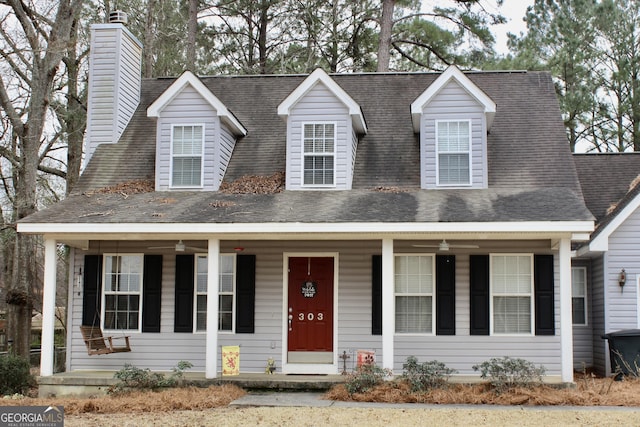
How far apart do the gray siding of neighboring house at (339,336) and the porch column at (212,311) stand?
1.17 metres

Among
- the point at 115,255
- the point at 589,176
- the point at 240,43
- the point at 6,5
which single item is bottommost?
the point at 115,255

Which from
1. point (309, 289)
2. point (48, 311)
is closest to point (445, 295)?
point (309, 289)

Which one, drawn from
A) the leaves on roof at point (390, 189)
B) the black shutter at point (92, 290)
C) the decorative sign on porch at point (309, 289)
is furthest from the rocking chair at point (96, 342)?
the leaves on roof at point (390, 189)

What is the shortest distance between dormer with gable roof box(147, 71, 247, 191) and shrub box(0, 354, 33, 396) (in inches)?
163

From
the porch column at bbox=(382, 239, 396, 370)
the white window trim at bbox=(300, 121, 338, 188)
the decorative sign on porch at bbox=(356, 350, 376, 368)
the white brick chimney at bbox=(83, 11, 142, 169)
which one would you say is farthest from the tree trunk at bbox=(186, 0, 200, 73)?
the decorative sign on porch at bbox=(356, 350, 376, 368)

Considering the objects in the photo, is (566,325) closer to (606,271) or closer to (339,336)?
(606,271)

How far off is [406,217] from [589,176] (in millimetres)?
6832

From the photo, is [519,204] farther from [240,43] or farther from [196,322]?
[240,43]

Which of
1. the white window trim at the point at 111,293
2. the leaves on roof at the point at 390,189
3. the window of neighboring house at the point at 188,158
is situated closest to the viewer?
the leaves on roof at the point at 390,189

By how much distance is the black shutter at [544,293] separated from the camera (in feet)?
44.6

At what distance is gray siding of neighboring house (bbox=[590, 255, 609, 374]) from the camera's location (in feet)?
48.6

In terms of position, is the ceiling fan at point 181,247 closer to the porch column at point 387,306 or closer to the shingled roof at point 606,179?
the porch column at point 387,306

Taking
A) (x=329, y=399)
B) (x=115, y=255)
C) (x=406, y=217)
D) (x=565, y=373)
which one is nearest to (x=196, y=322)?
(x=115, y=255)

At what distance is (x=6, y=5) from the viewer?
1820 cm
